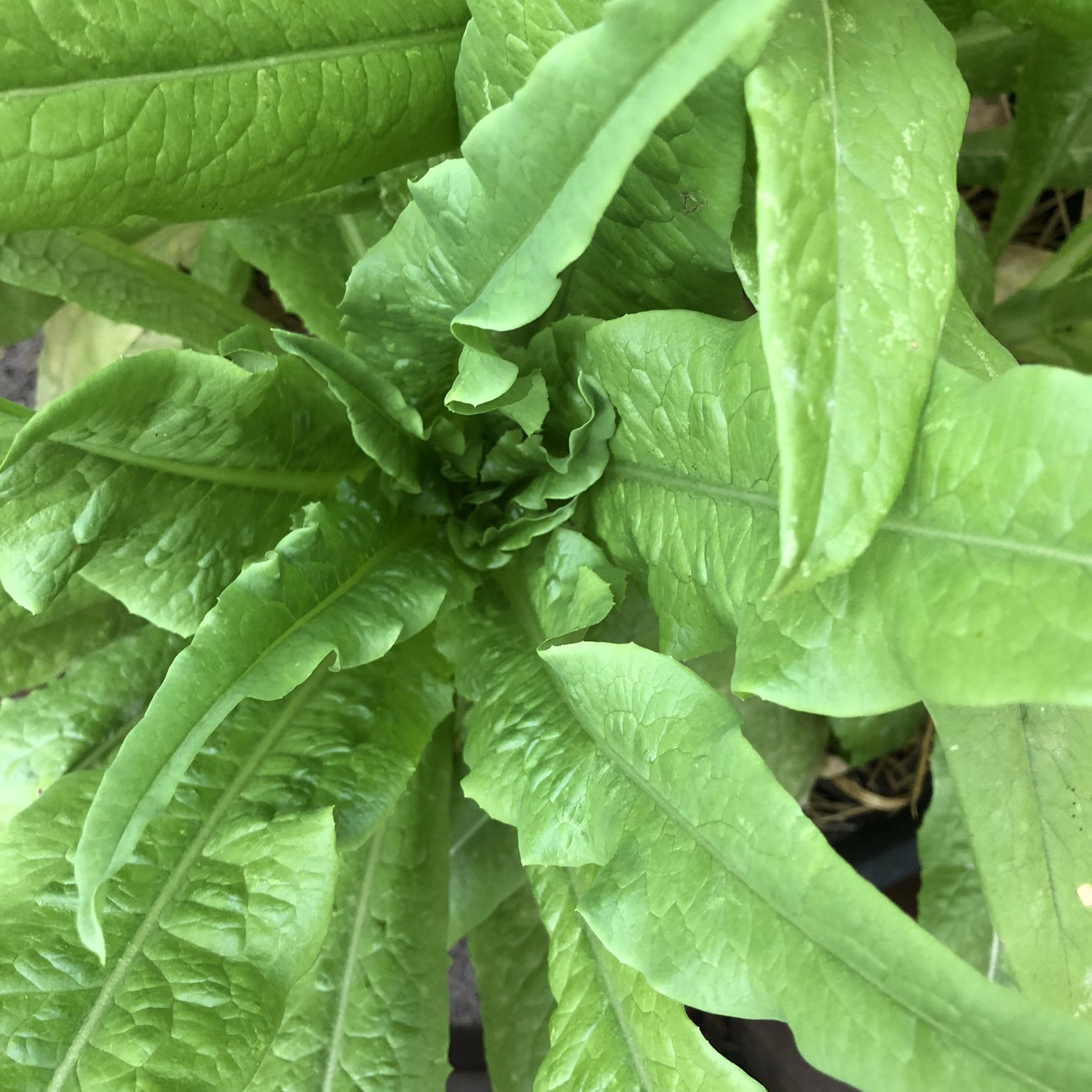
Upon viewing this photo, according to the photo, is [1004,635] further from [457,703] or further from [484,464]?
[457,703]

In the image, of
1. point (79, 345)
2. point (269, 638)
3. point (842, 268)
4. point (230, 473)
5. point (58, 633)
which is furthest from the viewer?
point (79, 345)

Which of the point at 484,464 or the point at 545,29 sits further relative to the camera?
the point at 484,464

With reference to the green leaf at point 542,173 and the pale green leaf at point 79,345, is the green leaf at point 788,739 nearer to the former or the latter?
the green leaf at point 542,173

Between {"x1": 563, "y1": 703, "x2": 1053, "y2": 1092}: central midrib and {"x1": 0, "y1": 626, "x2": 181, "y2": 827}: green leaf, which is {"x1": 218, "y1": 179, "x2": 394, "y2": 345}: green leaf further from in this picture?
{"x1": 563, "y1": 703, "x2": 1053, "y2": 1092}: central midrib

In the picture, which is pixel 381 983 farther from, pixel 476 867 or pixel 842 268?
pixel 842 268

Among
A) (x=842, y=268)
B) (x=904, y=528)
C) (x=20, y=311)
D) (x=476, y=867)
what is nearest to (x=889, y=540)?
(x=904, y=528)

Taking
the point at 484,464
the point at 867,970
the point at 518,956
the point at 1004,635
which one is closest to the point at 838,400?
the point at 1004,635

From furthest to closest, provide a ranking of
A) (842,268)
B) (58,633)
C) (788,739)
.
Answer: (788,739)
(58,633)
(842,268)
